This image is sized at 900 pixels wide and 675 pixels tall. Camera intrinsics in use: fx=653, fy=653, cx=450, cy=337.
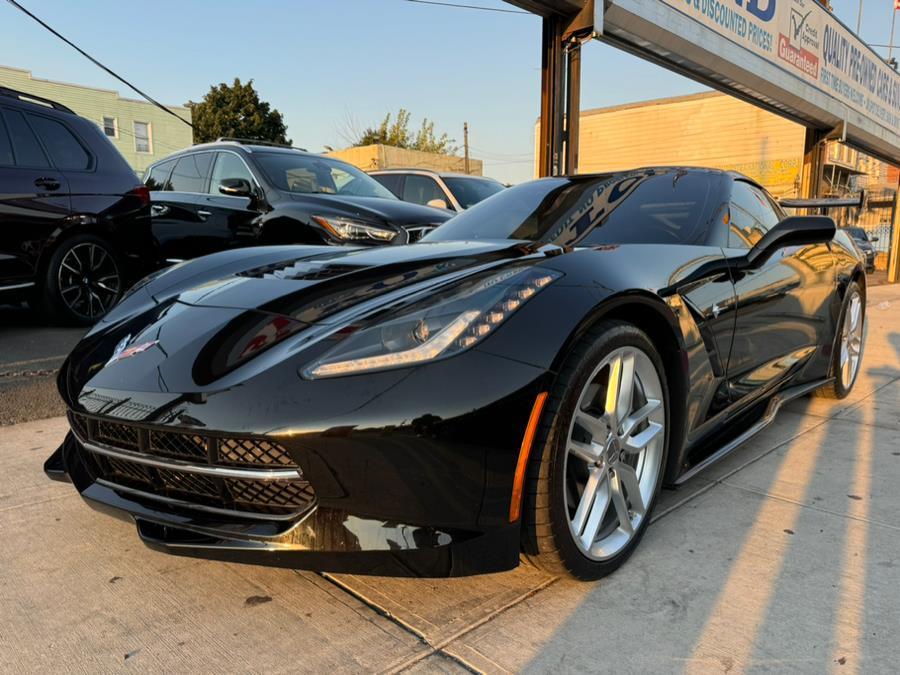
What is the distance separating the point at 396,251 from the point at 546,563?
126 centimetres

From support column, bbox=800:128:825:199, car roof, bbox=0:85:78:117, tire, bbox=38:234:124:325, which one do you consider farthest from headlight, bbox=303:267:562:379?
support column, bbox=800:128:825:199

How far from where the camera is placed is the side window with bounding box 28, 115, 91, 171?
4883 millimetres

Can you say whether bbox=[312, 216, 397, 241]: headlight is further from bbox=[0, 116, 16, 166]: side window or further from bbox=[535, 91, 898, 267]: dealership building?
bbox=[535, 91, 898, 267]: dealership building

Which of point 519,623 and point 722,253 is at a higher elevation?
point 722,253

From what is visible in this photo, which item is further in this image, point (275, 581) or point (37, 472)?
point (37, 472)

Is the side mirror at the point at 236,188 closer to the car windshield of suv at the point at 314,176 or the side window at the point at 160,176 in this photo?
the car windshield of suv at the point at 314,176

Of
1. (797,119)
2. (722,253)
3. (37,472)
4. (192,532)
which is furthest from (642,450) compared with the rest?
(797,119)

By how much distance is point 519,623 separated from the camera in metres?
1.68

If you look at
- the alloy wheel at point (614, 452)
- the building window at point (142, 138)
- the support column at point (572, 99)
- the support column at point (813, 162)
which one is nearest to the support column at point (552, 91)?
the support column at point (572, 99)

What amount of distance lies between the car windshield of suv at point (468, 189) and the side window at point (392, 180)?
0.78 metres

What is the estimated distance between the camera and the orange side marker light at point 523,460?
1.58 metres

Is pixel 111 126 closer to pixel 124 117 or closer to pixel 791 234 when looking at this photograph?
pixel 124 117

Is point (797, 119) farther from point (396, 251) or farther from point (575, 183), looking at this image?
point (396, 251)

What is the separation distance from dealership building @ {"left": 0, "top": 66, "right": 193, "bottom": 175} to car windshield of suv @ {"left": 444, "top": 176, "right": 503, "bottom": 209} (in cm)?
2760
